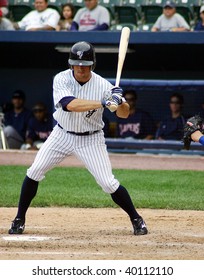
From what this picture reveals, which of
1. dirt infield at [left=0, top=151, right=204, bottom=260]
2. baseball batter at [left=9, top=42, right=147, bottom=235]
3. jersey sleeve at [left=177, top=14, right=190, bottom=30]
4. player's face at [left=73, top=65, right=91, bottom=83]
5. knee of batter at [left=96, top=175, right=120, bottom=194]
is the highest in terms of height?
jersey sleeve at [left=177, top=14, right=190, bottom=30]

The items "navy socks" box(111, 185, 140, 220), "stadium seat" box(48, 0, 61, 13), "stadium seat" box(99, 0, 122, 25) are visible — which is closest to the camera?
"navy socks" box(111, 185, 140, 220)

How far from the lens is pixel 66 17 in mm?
14070

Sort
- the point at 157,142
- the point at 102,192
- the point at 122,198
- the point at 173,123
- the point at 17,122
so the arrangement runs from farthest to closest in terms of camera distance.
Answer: the point at 17,122
the point at 173,123
the point at 157,142
the point at 102,192
the point at 122,198

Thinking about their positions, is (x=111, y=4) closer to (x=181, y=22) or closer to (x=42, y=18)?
(x=42, y=18)

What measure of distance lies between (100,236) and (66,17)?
7642 mm

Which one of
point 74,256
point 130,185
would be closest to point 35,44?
point 130,185

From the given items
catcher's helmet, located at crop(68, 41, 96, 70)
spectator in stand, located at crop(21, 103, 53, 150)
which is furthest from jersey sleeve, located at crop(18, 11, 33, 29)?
catcher's helmet, located at crop(68, 41, 96, 70)

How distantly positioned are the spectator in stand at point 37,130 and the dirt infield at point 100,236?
5.04m

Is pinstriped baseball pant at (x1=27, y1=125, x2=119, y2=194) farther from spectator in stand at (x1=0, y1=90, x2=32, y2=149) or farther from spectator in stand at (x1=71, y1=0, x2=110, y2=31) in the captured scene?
spectator in stand at (x1=71, y1=0, x2=110, y2=31)

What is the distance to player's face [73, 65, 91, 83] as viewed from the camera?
665 cm

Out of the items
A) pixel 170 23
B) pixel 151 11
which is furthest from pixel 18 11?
pixel 170 23

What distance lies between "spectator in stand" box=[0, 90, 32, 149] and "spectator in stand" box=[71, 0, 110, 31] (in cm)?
157

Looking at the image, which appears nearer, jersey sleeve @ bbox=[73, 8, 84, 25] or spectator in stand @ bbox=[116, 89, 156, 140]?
spectator in stand @ bbox=[116, 89, 156, 140]

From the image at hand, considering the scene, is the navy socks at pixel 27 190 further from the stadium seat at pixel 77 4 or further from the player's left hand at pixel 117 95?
the stadium seat at pixel 77 4
